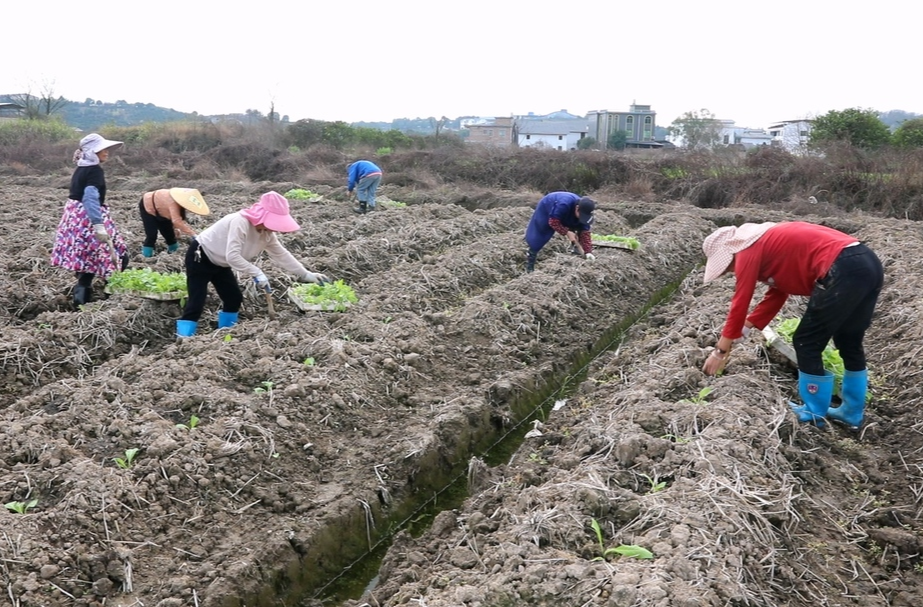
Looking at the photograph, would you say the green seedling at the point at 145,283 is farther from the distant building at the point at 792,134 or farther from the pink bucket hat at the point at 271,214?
the distant building at the point at 792,134

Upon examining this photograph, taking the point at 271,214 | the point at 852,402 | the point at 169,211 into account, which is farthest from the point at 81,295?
the point at 852,402

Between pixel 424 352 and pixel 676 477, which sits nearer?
pixel 676 477

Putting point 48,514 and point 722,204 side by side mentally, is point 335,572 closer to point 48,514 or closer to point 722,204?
point 48,514

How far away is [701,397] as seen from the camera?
16.5ft

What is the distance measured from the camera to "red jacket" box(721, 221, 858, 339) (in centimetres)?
458

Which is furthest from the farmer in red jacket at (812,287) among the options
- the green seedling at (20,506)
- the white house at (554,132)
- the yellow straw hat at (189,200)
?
the white house at (554,132)

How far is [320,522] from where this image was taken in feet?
14.2

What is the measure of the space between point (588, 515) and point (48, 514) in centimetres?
296

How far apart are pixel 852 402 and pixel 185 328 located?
5744mm

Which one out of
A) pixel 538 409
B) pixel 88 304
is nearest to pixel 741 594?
pixel 538 409

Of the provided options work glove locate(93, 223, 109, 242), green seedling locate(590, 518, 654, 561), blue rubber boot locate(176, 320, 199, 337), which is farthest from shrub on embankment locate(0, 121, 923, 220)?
green seedling locate(590, 518, 654, 561)

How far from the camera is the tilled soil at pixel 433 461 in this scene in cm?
351

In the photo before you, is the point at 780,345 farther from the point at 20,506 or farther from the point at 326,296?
the point at 20,506

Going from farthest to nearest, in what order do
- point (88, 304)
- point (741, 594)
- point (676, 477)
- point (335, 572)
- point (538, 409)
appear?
point (88, 304) < point (538, 409) < point (335, 572) < point (676, 477) < point (741, 594)
